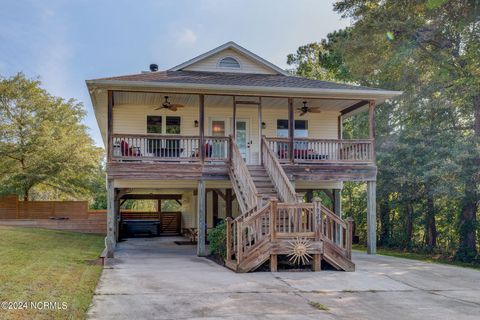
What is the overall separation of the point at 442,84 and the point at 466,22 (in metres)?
2.85

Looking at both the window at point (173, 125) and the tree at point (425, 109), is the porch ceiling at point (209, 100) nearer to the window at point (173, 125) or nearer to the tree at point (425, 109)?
the window at point (173, 125)

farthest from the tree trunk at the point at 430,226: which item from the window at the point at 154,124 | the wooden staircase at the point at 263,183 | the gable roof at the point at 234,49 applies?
the window at the point at 154,124

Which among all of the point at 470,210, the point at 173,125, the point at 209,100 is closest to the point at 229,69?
the point at 209,100

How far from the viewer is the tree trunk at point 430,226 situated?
69.7 ft

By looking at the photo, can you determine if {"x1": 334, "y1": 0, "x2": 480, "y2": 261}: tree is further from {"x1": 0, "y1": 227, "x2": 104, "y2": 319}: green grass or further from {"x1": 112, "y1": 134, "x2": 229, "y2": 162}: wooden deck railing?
{"x1": 0, "y1": 227, "x2": 104, "y2": 319}: green grass

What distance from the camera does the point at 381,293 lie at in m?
8.16

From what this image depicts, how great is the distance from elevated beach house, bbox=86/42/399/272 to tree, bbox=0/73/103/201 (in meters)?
7.09

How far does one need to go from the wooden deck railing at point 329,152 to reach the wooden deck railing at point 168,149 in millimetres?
1730

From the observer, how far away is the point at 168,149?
1446 cm

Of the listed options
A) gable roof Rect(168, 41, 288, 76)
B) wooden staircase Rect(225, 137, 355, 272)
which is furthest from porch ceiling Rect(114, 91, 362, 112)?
wooden staircase Rect(225, 137, 355, 272)

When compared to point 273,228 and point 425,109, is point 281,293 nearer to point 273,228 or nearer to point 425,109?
point 273,228

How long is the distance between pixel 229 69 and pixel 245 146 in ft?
10.7

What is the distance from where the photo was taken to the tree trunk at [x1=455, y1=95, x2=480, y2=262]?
1734 cm

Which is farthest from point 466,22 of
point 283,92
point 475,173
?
point 283,92
